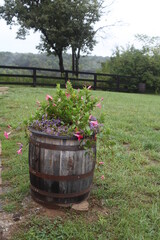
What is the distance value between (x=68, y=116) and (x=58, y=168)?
1.50 feet

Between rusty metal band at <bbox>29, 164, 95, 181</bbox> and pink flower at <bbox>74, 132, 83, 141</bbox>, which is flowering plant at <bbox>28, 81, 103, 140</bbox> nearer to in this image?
pink flower at <bbox>74, 132, 83, 141</bbox>

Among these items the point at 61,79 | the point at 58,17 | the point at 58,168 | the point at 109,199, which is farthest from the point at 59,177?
the point at 58,17

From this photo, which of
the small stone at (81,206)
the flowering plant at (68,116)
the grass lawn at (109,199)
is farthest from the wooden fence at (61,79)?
the small stone at (81,206)

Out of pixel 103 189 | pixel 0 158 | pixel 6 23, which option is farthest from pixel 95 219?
pixel 6 23

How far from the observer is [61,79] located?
15578 millimetres

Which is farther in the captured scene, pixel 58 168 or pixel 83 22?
pixel 83 22

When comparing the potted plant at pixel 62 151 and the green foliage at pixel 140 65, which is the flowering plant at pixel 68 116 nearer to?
the potted plant at pixel 62 151

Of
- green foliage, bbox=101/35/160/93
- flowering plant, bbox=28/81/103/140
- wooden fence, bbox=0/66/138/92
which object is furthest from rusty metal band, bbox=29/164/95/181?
green foliage, bbox=101/35/160/93

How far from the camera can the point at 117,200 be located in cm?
227

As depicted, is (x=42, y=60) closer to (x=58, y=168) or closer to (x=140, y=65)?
(x=140, y=65)

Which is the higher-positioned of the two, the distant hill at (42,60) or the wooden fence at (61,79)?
the distant hill at (42,60)

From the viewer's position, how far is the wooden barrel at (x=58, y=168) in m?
1.93

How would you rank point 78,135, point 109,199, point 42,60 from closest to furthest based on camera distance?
1. point 78,135
2. point 109,199
3. point 42,60

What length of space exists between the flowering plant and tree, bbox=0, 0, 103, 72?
1605 centimetres
